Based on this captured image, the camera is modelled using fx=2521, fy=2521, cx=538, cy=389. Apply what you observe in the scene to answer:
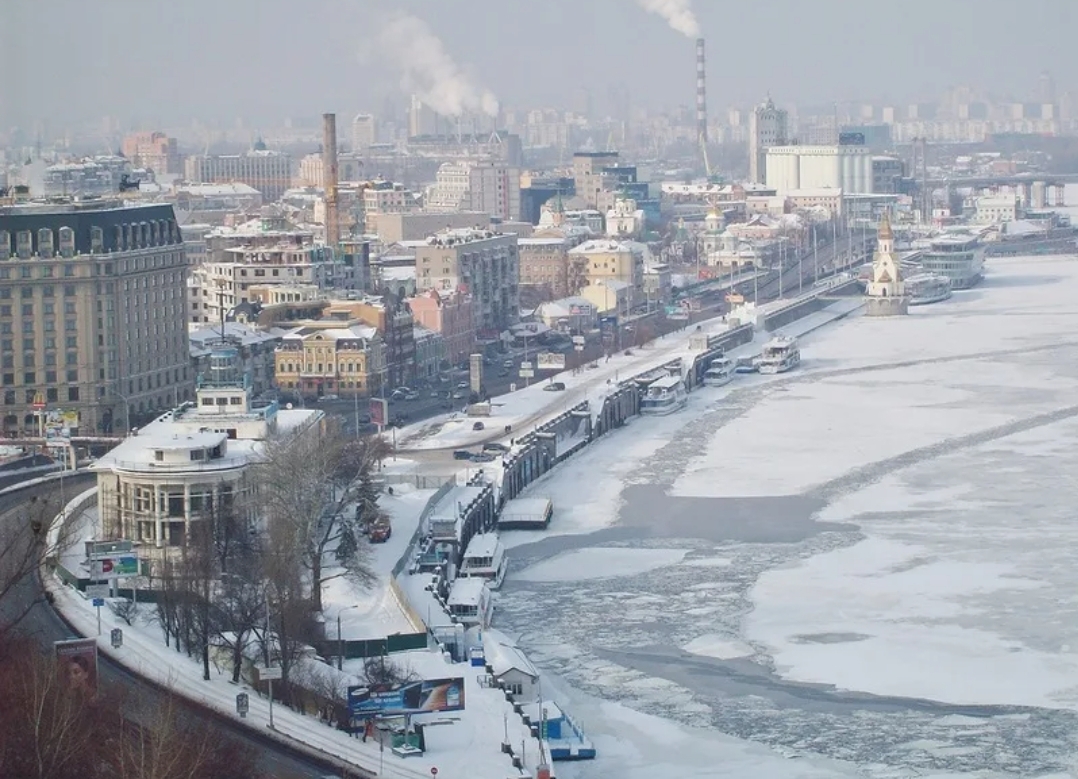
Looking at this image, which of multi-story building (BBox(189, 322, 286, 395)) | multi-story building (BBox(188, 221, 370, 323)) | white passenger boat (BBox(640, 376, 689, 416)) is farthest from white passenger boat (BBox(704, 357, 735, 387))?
multi-story building (BBox(189, 322, 286, 395))

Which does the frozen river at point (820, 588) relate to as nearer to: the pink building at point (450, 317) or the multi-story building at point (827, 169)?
the pink building at point (450, 317)

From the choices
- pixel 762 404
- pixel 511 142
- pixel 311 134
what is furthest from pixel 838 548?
pixel 311 134

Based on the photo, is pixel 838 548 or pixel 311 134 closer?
pixel 838 548

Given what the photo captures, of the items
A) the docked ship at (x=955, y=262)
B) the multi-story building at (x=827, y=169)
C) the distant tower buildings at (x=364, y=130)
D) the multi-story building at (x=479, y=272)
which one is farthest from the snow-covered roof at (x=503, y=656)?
the distant tower buildings at (x=364, y=130)

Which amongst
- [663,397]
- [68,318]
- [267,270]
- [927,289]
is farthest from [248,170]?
[68,318]

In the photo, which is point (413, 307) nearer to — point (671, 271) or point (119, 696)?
point (671, 271)

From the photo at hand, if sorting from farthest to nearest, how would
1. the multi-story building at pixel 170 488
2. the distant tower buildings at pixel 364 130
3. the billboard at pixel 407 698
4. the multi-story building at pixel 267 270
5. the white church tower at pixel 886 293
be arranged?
1. the distant tower buildings at pixel 364 130
2. the white church tower at pixel 886 293
3. the multi-story building at pixel 267 270
4. the multi-story building at pixel 170 488
5. the billboard at pixel 407 698

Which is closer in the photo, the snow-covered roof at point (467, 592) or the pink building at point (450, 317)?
the snow-covered roof at point (467, 592)
